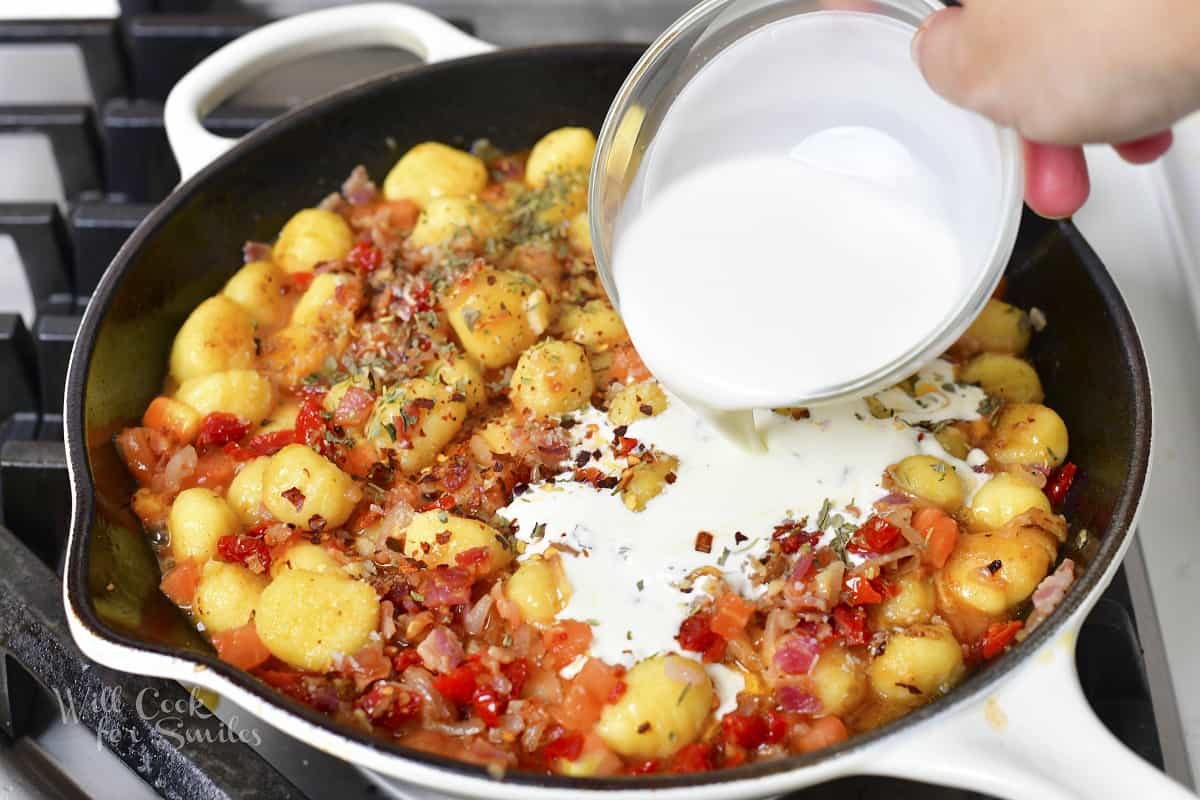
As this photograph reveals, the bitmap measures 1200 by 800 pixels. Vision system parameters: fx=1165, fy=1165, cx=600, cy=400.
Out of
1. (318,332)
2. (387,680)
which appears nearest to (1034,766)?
(387,680)

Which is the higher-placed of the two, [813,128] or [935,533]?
[813,128]

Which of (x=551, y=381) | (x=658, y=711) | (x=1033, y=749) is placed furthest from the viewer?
(x=551, y=381)

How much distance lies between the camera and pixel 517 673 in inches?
72.1

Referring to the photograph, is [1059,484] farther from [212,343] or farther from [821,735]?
[212,343]

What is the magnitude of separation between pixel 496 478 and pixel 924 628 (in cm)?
76

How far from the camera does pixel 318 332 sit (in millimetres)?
2375

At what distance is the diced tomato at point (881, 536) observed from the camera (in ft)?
6.23

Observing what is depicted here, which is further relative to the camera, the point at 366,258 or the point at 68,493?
the point at 366,258

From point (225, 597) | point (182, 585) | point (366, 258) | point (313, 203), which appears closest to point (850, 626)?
point (225, 597)

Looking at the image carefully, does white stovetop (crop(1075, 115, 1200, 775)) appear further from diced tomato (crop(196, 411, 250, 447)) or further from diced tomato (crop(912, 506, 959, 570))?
diced tomato (crop(196, 411, 250, 447))

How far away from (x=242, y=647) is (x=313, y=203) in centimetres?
114

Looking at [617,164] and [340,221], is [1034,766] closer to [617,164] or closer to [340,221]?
[617,164]

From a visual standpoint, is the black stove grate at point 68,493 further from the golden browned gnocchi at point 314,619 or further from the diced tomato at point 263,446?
the diced tomato at point 263,446

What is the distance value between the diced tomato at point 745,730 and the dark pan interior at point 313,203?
0.79ft
